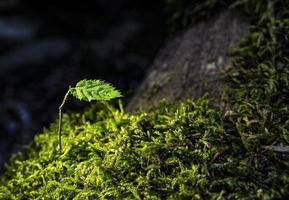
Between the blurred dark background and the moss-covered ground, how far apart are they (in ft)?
6.30

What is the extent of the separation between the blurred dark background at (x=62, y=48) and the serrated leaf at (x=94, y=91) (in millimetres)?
2144

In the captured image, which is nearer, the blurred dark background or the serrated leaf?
the serrated leaf

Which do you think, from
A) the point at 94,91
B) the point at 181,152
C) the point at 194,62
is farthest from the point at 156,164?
the point at 194,62

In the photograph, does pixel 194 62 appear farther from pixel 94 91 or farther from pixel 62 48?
pixel 62 48

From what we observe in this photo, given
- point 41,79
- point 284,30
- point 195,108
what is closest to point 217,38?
point 284,30

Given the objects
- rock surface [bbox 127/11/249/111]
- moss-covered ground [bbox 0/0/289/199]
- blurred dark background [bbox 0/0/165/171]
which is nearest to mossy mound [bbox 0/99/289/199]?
moss-covered ground [bbox 0/0/289/199]

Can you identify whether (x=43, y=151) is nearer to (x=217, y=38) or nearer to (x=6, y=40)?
(x=217, y=38)

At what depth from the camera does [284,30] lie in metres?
2.64

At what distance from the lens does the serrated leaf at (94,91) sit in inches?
75.3

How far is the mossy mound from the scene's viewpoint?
1725 mm

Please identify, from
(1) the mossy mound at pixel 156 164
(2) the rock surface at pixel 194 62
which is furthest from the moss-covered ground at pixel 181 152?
(2) the rock surface at pixel 194 62

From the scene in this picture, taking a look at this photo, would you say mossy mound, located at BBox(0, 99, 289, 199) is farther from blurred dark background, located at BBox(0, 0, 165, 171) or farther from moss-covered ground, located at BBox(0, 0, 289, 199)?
blurred dark background, located at BBox(0, 0, 165, 171)

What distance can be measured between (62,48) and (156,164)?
3.31 m

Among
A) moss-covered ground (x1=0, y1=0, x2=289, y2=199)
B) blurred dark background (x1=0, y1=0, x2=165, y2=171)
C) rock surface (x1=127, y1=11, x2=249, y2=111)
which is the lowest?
moss-covered ground (x1=0, y1=0, x2=289, y2=199)
